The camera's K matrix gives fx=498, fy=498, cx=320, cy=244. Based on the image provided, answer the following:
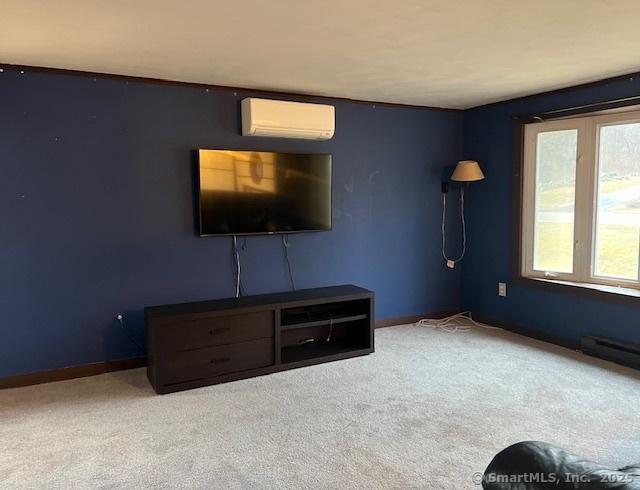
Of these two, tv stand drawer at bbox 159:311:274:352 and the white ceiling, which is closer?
the white ceiling

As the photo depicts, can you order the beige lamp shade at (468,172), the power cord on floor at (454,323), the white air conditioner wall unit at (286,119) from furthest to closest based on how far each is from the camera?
the power cord on floor at (454,323), the beige lamp shade at (468,172), the white air conditioner wall unit at (286,119)

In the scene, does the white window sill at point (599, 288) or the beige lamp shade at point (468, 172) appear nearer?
the white window sill at point (599, 288)

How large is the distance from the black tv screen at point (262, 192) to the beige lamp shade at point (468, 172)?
1282 millimetres

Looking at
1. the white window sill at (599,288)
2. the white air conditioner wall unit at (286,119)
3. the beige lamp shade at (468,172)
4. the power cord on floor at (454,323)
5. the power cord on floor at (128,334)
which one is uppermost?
the white air conditioner wall unit at (286,119)

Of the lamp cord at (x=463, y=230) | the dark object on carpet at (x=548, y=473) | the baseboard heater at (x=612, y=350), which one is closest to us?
the dark object on carpet at (x=548, y=473)

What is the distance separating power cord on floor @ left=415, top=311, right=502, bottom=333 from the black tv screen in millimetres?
1444

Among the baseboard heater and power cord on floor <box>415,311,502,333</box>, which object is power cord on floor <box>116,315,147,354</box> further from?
the baseboard heater

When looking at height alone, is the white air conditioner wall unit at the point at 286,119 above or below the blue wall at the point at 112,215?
above

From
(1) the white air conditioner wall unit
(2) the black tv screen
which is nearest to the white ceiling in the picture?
(1) the white air conditioner wall unit

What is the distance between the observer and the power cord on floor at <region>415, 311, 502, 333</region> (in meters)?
4.68

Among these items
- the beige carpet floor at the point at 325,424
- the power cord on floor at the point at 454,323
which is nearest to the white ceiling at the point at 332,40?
the beige carpet floor at the point at 325,424

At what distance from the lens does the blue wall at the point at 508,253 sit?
377cm

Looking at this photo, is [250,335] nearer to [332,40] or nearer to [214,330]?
[214,330]

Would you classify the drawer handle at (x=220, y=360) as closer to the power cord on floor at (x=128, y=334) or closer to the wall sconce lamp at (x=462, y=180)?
the power cord on floor at (x=128, y=334)
